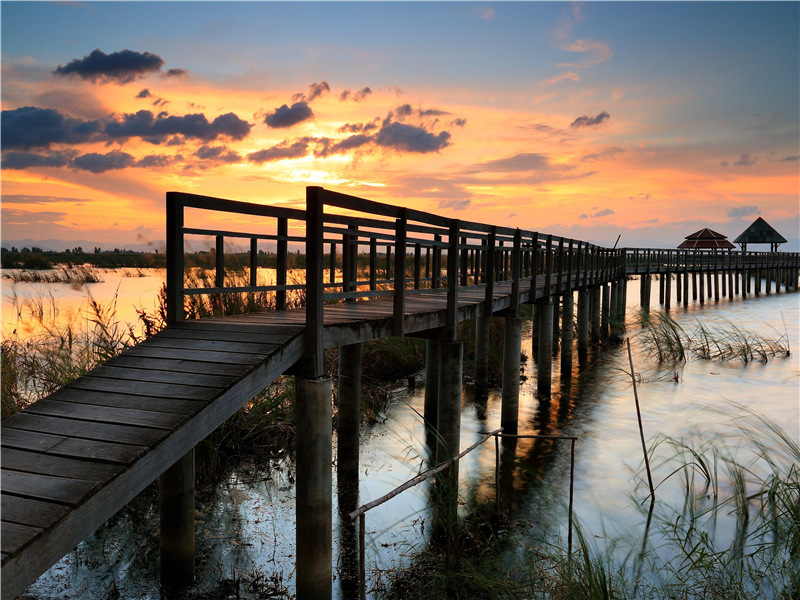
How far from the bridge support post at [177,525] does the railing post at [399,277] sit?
7.70ft

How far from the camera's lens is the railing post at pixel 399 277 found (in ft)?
20.6

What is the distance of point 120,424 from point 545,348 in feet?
32.7

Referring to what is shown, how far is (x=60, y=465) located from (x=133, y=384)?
1005 millimetres

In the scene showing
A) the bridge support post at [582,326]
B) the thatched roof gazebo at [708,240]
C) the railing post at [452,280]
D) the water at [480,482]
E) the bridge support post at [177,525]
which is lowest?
the water at [480,482]

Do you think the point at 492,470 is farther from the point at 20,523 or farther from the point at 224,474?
the point at 20,523

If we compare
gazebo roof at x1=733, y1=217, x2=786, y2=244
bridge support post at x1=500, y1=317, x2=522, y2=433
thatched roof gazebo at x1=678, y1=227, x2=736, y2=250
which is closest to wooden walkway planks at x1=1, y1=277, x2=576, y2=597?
bridge support post at x1=500, y1=317, x2=522, y2=433

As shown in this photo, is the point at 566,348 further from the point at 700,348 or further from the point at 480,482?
the point at 480,482

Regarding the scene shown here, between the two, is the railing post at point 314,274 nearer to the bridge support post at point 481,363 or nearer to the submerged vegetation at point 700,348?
the bridge support post at point 481,363

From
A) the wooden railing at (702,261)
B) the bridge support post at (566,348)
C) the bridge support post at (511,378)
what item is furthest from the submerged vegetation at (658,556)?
the wooden railing at (702,261)

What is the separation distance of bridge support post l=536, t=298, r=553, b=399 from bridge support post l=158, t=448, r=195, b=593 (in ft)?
28.7

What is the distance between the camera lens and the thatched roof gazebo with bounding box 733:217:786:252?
207ft

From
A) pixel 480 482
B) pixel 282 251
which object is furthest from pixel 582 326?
pixel 282 251

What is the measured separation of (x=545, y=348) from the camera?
12703mm

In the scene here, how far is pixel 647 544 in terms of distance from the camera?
703cm
